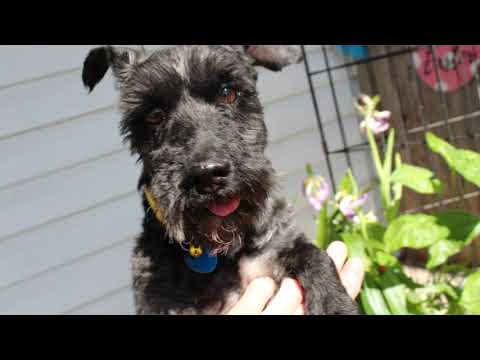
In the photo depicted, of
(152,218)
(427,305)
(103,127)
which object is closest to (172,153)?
(152,218)

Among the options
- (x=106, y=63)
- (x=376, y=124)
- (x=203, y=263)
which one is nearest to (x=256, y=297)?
(x=203, y=263)

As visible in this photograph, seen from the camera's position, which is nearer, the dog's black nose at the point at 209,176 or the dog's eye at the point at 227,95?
the dog's black nose at the point at 209,176

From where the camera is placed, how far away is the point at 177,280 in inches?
66.9

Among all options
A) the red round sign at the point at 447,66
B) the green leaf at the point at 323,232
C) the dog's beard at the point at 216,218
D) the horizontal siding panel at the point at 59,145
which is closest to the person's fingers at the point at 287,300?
the dog's beard at the point at 216,218

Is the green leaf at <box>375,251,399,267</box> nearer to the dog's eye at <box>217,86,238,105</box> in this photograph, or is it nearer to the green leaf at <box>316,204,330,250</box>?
the green leaf at <box>316,204,330,250</box>

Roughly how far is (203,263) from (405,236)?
1.04m

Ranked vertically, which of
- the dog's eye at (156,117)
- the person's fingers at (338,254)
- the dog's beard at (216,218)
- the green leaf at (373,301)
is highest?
the dog's eye at (156,117)

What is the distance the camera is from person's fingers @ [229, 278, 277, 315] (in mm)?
1508

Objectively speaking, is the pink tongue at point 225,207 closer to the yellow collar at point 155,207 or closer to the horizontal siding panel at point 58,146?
the yellow collar at point 155,207

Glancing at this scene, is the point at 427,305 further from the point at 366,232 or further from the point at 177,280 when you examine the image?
the point at 177,280

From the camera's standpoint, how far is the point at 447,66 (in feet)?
11.9

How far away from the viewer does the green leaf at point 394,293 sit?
87.4 inches

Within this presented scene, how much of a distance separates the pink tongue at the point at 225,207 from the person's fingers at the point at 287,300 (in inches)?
13.1
